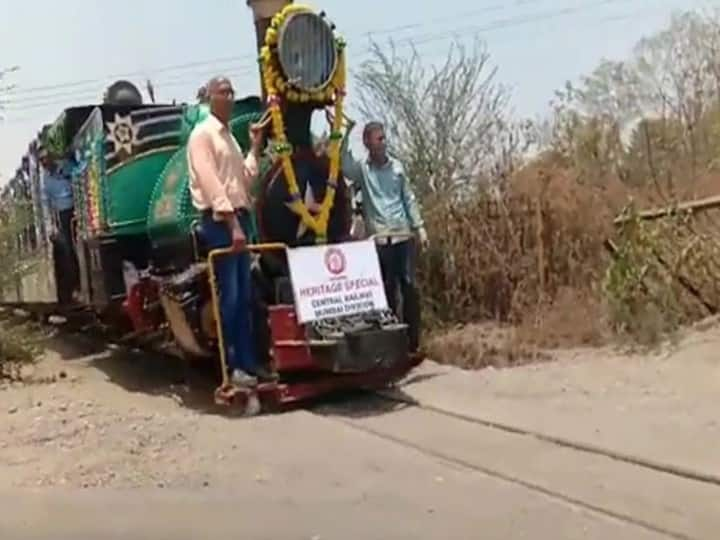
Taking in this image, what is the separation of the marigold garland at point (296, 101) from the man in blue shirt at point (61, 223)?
5.23 m

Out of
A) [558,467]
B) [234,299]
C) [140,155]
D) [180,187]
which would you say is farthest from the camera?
[140,155]

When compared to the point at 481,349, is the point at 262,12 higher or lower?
higher

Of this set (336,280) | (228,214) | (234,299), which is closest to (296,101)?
(228,214)

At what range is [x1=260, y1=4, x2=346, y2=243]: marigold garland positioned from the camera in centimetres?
1067

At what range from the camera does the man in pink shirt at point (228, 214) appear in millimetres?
10570

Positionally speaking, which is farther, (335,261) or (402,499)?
(335,261)

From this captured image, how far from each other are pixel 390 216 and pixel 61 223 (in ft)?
17.5

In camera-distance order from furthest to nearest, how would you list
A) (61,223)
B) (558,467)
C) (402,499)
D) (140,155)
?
1. (61,223)
2. (140,155)
3. (558,467)
4. (402,499)

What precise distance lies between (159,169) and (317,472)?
5.47m

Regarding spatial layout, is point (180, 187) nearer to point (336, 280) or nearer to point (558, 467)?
point (336, 280)

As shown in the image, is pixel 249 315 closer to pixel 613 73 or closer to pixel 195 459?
pixel 195 459

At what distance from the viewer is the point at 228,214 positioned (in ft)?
34.6

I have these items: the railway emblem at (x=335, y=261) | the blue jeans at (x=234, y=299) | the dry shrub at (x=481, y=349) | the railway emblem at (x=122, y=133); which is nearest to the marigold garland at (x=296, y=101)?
the railway emblem at (x=335, y=261)

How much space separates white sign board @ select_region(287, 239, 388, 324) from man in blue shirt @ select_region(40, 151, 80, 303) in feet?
17.7
